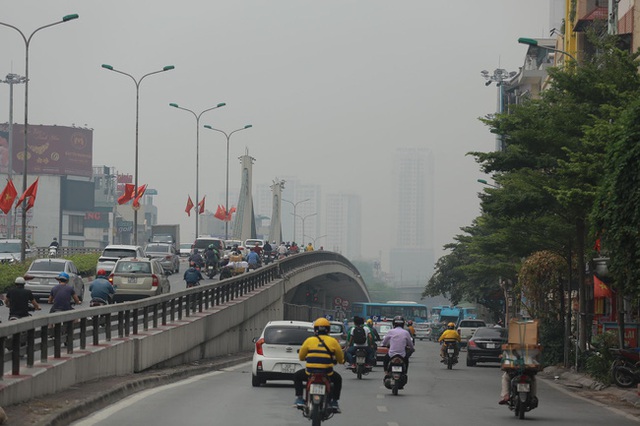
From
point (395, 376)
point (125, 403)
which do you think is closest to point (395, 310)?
point (395, 376)

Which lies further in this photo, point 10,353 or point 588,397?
point 588,397

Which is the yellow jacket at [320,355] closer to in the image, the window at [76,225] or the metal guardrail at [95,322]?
the metal guardrail at [95,322]

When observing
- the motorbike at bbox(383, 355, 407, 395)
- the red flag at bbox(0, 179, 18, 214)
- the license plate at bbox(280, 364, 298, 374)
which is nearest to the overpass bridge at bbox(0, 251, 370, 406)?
the license plate at bbox(280, 364, 298, 374)

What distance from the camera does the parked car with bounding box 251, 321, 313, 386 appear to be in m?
25.4

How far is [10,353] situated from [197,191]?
3438 inches

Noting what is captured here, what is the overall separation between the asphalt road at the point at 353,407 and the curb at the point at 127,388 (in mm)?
177

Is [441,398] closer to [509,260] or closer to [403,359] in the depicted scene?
[403,359]

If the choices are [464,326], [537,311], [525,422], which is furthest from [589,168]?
[464,326]

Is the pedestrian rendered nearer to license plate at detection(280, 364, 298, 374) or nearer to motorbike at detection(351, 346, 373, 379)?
license plate at detection(280, 364, 298, 374)

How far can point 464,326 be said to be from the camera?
2889 inches

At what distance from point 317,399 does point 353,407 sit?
5434 mm

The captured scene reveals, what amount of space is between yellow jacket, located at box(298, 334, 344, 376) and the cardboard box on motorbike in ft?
14.6

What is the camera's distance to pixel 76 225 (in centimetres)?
17438

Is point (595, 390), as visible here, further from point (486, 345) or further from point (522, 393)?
point (486, 345)
